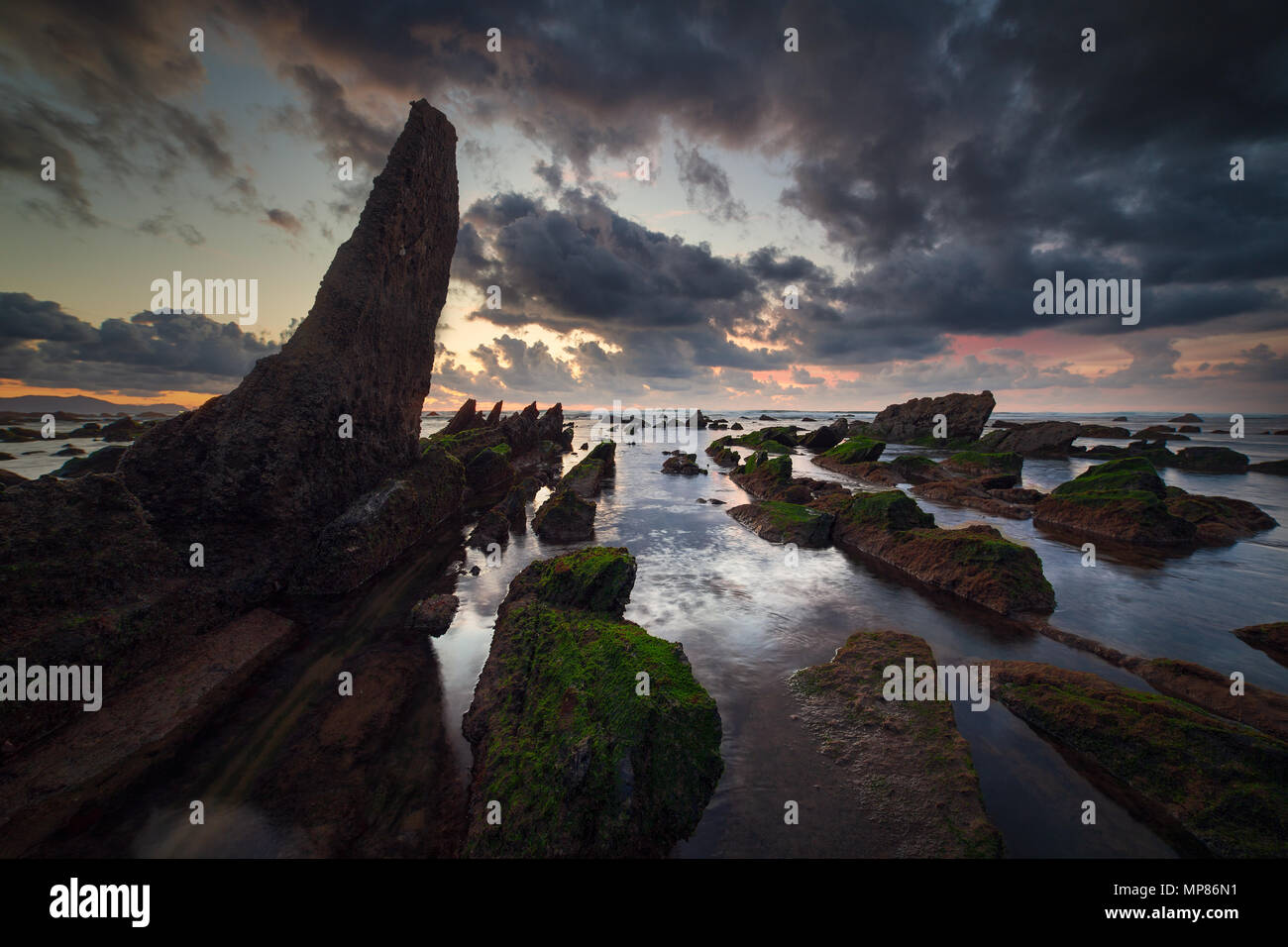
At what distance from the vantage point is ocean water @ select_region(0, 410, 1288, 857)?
582 cm

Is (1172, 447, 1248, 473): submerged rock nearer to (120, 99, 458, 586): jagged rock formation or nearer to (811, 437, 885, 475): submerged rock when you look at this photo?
(811, 437, 885, 475): submerged rock

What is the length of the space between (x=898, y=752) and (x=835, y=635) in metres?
4.51

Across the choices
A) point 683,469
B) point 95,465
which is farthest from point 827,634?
point 95,465

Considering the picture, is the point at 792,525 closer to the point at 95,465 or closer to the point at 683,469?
the point at 683,469

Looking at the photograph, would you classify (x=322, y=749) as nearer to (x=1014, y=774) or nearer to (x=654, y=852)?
(x=654, y=852)

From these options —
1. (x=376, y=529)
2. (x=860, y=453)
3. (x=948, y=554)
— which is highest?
(x=860, y=453)

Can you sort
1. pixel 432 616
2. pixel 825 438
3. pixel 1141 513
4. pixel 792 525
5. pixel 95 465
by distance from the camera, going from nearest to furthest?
pixel 432 616 → pixel 1141 513 → pixel 792 525 → pixel 95 465 → pixel 825 438

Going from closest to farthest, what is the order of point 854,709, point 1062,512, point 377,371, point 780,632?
point 854,709 < point 780,632 < point 377,371 < point 1062,512

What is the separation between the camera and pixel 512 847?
501 centimetres

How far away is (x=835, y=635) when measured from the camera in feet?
37.4

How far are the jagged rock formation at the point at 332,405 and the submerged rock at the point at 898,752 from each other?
51.6 ft

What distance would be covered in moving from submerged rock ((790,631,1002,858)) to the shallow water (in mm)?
383
